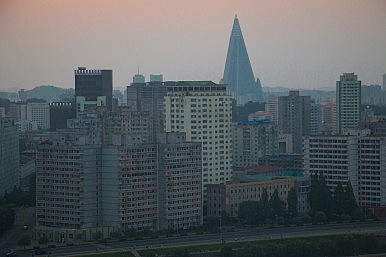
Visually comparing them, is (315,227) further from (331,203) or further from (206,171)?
(206,171)

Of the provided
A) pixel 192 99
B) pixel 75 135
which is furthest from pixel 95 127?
pixel 75 135

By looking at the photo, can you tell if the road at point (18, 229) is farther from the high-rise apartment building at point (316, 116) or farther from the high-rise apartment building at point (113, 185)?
the high-rise apartment building at point (316, 116)

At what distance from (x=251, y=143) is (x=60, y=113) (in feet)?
21.4

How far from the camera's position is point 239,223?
46.6 ft

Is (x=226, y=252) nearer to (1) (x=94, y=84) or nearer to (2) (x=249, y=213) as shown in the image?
(2) (x=249, y=213)

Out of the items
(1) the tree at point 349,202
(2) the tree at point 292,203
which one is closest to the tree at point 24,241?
(2) the tree at point 292,203

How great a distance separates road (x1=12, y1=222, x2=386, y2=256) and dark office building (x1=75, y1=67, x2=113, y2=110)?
11.5 m

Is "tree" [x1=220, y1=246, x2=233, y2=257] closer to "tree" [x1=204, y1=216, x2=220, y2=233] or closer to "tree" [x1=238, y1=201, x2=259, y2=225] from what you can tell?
"tree" [x1=204, y1=216, x2=220, y2=233]

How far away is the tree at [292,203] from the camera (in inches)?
573

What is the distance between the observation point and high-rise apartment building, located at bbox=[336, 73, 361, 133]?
23031 millimetres

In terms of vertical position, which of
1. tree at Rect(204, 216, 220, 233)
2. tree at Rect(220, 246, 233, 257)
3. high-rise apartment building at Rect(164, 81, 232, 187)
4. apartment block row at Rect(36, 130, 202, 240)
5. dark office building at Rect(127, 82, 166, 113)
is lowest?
tree at Rect(220, 246, 233, 257)

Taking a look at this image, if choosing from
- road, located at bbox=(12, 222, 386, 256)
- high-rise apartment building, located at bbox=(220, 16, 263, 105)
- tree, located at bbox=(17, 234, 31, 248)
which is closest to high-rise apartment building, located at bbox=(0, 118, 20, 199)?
tree, located at bbox=(17, 234, 31, 248)

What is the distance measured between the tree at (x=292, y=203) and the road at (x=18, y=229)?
351 centimetres

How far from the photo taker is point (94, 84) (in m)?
25.8
